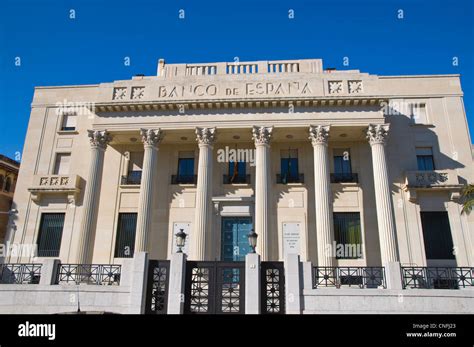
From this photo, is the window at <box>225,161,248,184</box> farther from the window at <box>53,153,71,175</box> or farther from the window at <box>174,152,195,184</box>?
the window at <box>53,153,71,175</box>

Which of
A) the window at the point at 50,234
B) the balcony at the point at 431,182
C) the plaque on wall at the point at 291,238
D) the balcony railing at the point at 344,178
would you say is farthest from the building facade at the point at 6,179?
the balcony at the point at 431,182

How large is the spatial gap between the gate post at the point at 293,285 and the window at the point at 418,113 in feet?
56.8

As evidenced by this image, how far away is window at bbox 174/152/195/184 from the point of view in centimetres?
2769

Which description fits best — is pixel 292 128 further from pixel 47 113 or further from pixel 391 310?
pixel 47 113

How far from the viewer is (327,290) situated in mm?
15484

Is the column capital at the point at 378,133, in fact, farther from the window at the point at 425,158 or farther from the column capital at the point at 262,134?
the column capital at the point at 262,134

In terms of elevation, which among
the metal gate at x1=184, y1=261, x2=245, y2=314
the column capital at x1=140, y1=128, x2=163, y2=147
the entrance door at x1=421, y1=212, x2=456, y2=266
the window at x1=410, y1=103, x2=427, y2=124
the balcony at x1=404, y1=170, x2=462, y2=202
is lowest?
the metal gate at x1=184, y1=261, x2=245, y2=314

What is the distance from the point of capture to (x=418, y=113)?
27984 millimetres

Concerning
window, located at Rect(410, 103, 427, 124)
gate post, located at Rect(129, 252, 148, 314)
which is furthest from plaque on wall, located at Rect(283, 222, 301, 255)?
gate post, located at Rect(129, 252, 148, 314)

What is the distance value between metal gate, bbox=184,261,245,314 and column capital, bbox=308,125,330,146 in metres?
11.9

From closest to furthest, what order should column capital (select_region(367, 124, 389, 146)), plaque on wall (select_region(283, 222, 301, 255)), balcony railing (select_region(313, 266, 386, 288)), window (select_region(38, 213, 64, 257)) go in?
1. balcony railing (select_region(313, 266, 386, 288))
2. column capital (select_region(367, 124, 389, 146))
3. plaque on wall (select_region(283, 222, 301, 255))
4. window (select_region(38, 213, 64, 257))

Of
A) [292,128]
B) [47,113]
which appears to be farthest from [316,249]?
[47,113]
